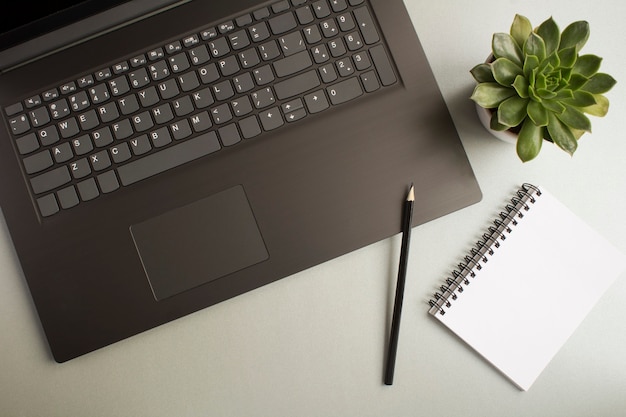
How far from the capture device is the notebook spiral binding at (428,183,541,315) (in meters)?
0.66

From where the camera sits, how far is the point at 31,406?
2.21 ft

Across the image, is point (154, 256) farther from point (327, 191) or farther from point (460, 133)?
point (460, 133)

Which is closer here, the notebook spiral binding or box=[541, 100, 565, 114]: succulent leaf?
box=[541, 100, 565, 114]: succulent leaf

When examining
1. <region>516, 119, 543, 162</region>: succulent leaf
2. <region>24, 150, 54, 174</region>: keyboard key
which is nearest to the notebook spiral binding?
<region>516, 119, 543, 162</region>: succulent leaf

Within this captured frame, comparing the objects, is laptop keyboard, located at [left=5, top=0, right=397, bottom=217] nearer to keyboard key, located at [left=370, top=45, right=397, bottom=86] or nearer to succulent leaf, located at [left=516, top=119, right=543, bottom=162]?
keyboard key, located at [left=370, top=45, right=397, bottom=86]

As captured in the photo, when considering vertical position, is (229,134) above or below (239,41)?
below

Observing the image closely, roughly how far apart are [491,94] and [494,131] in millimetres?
71

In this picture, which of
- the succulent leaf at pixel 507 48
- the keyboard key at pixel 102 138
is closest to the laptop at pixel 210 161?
the keyboard key at pixel 102 138

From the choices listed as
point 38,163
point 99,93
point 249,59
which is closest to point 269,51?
point 249,59

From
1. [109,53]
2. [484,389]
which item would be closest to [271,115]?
[109,53]

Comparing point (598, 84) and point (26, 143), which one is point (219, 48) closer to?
point (26, 143)

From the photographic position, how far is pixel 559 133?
0.58 metres

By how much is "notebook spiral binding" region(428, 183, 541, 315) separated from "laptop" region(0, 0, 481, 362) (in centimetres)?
6

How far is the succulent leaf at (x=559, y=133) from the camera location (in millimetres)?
573
